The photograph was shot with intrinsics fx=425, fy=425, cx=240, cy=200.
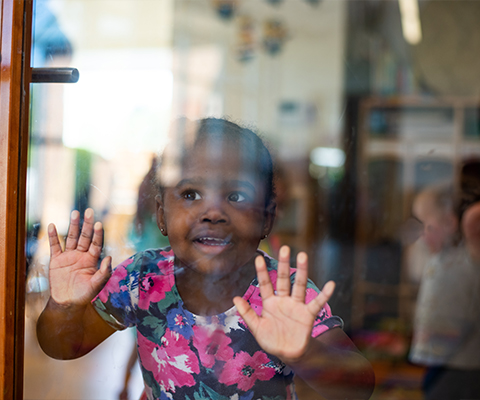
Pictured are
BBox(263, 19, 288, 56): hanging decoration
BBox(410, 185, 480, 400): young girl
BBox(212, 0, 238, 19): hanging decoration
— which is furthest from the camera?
BBox(263, 19, 288, 56): hanging decoration

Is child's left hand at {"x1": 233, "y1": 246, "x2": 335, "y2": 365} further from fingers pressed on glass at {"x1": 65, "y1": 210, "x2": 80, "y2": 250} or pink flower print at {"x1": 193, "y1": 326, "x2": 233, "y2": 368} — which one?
fingers pressed on glass at {"x1": 65, "y1": 210, "x2": 80, "y2": 250}

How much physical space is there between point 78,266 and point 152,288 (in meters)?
0.09

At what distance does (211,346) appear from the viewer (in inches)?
18.9

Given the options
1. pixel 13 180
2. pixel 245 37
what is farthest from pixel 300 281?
pixel 245 37

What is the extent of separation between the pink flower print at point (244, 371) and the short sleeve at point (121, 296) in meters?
0.13

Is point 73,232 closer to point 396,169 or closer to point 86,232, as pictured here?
point 86,232

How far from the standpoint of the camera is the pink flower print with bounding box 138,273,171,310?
20.1 inches

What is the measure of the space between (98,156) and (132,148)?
0.14 ft

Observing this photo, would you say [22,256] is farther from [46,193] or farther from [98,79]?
[98,79]

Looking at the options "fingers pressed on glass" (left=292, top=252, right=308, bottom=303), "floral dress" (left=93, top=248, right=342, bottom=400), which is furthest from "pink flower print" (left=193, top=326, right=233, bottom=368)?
"fingers pressed on glass" (left=292, top=252, right=308, bottom=303)

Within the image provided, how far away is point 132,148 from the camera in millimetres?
544

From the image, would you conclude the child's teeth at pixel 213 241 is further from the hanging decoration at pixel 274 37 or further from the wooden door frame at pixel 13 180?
the hanging decoration at pixel 274 37

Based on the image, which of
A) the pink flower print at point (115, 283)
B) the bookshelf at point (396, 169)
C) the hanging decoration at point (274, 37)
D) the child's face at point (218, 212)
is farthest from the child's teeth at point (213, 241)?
the hanging decoration at point (274, 37)

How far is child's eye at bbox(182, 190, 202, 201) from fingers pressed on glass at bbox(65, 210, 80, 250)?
0.14 m
